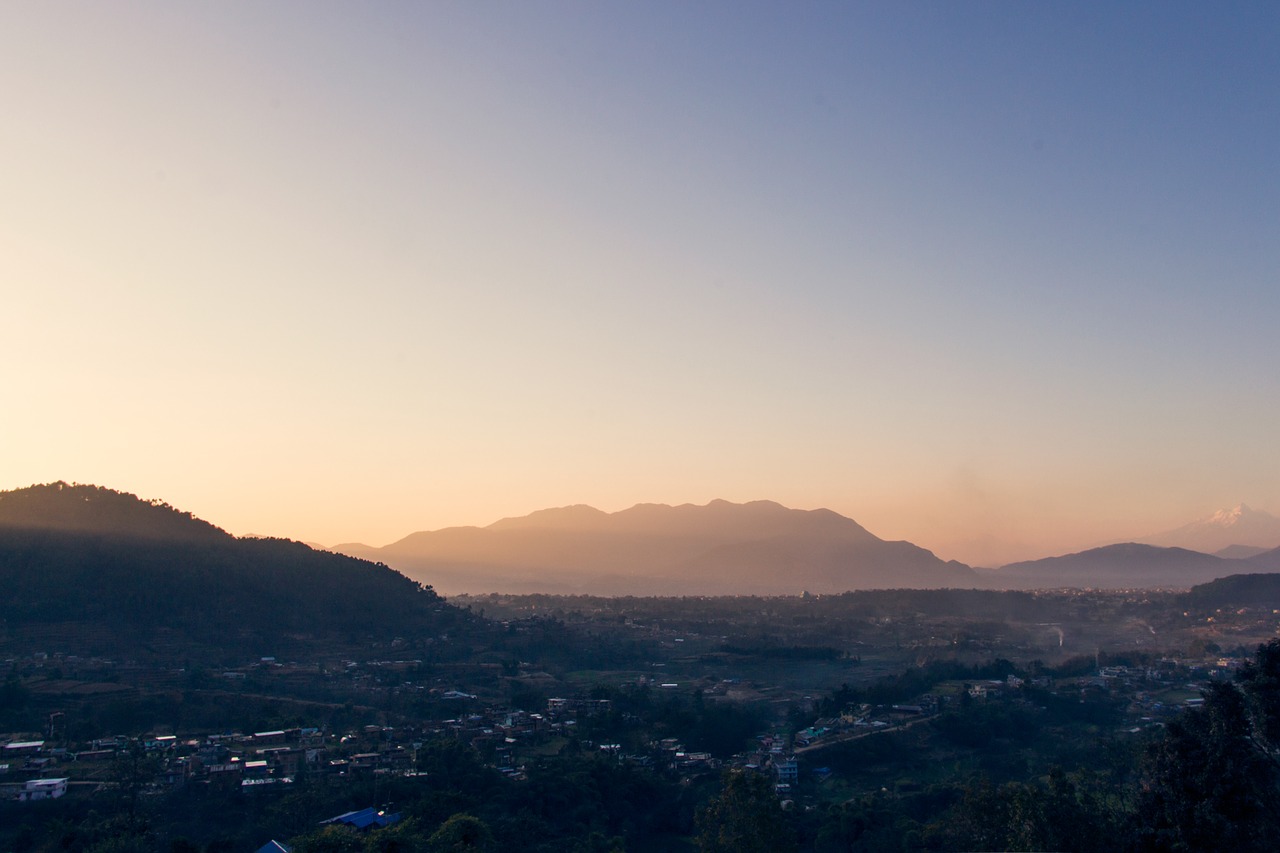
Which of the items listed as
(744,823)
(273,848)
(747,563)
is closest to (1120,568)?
(747,563)

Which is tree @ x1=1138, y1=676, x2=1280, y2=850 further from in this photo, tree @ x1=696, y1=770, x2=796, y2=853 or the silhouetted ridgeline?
the silhouetted ridgeline

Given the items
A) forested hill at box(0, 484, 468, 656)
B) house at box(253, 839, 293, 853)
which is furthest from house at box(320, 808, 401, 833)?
forested hill at box(0, 484, 468, 656)

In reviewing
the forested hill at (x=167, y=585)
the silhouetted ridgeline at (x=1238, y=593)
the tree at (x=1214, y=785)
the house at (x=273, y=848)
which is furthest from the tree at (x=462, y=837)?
the silhouetted ridgeline at (x=1238, y=593)

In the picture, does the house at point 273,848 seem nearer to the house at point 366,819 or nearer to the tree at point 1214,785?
the house at point 366,819

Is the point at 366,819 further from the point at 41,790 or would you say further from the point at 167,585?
the point at 167,585

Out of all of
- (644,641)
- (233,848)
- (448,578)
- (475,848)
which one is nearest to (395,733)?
(233,848)
